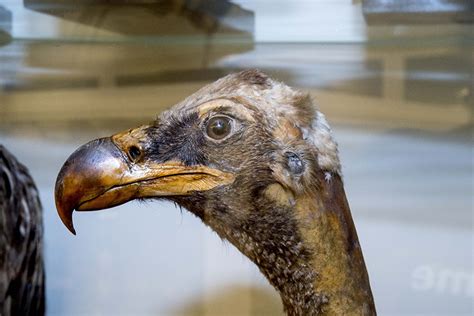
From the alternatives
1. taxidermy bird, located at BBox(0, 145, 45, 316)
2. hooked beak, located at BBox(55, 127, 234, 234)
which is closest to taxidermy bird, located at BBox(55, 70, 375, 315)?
hooked beak, located at BBox(55, 127, 234, 234)

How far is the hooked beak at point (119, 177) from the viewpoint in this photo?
3.25 feet

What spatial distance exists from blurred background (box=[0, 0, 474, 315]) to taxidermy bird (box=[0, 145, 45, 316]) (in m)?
0.12

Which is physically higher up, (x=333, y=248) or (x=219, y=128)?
(x=219, y=128)

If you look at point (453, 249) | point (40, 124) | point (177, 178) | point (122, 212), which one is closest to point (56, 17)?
point (40, 124)

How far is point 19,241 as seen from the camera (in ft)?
5.19

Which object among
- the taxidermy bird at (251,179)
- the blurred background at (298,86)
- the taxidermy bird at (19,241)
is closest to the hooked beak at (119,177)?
the taxidermy bird at (251,179)

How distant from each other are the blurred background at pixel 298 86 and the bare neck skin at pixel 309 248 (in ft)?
2.00

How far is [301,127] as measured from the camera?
103 centimetres

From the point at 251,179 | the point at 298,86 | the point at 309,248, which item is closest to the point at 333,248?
the point at 309,248

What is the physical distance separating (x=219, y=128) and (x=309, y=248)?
0.21m

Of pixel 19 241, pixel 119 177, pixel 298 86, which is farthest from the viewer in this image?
pixel 298 86

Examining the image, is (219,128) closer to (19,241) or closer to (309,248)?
(309,248)

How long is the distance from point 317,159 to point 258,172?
9cm

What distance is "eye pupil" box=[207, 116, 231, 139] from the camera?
3.29 ft
